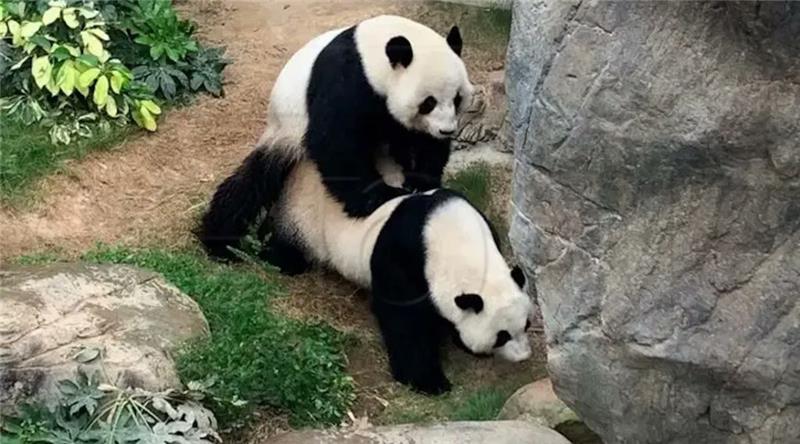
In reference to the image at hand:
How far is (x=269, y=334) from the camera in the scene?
582cm

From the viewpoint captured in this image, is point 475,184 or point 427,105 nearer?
point 427,105

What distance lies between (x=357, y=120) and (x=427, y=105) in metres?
0.35

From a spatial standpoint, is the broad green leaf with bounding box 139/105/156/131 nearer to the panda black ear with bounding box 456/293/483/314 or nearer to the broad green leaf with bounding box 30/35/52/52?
the broad green leaf with bounding box 30/35/52/52

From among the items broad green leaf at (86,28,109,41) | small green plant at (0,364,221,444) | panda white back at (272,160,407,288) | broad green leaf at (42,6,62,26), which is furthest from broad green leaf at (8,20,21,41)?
small green plant at (0,364,221,444)

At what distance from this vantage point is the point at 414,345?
6293 mm

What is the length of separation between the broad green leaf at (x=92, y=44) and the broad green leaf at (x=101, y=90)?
0.15m

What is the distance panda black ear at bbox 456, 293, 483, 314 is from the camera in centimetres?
615

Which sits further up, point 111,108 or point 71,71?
point 71,71

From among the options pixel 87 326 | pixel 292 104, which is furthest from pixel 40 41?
pixel 87 326

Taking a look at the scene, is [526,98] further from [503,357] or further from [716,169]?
[503,357]

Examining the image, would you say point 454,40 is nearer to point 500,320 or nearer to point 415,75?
point 415,75

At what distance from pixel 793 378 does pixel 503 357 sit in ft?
7.87

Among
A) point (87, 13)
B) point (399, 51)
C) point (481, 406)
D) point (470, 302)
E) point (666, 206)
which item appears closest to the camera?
point (666, 206)

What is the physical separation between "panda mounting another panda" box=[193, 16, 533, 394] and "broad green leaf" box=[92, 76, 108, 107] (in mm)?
824
